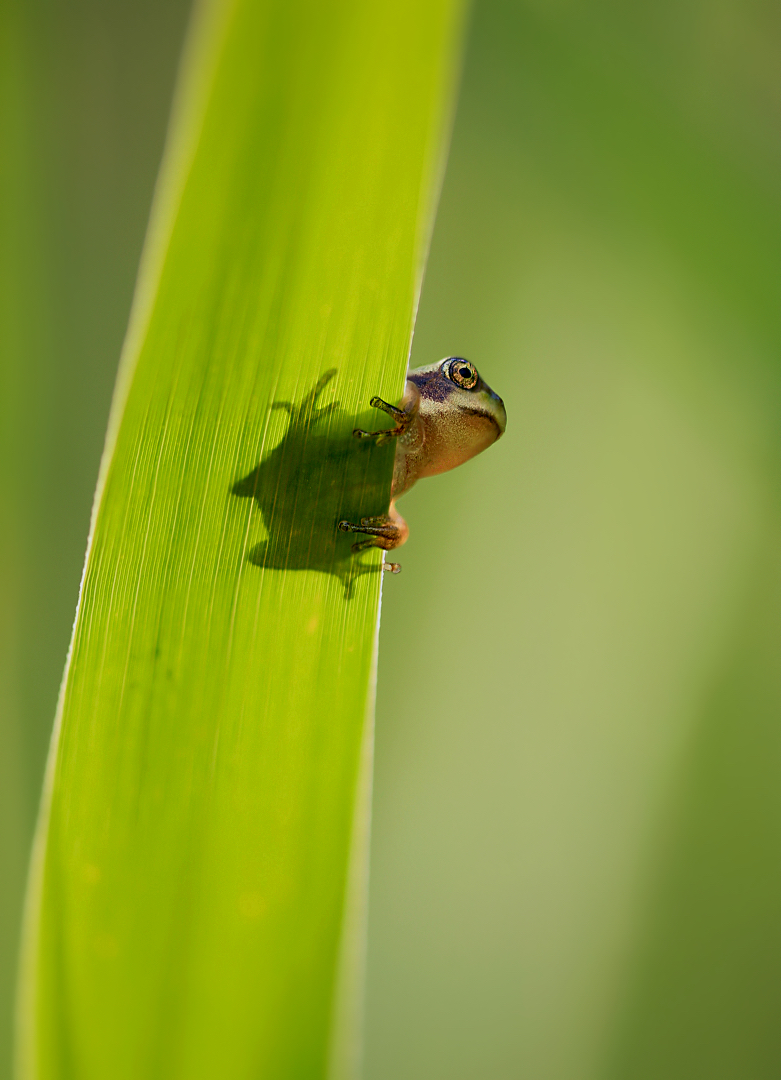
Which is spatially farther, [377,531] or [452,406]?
[452,406]

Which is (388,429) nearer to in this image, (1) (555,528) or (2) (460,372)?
(2) (460,372)

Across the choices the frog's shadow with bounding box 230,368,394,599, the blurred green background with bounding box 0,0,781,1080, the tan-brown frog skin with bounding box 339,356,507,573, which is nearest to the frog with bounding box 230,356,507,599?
the frog's shadow with bounding box 230,368,394,599

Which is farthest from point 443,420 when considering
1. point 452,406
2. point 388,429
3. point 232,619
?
point 232,619

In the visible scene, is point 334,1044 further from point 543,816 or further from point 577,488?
point 577,488

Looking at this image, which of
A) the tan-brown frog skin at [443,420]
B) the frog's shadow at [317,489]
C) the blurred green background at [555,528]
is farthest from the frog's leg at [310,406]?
the blurred green background at [555,528]

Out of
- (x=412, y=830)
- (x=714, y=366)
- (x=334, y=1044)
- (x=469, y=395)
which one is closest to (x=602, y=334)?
(x=714, y=366)

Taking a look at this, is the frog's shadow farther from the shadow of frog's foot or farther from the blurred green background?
the blurred green background
